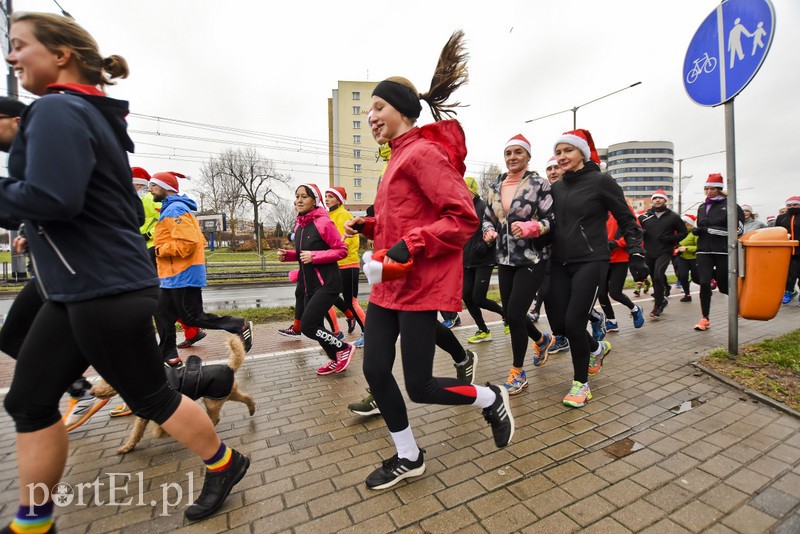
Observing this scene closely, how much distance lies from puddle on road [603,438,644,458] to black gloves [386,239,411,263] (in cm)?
188

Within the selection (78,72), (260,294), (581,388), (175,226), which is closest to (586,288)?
(581,388)

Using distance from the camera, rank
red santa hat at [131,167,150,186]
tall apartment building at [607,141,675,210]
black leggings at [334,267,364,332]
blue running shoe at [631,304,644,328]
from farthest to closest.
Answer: tall apartment building at [607,141,675,210] → blue running shoe at [631,304,644,328] → black leggings at [334,267,364,332] → red santa hat at [131,167,150,186]

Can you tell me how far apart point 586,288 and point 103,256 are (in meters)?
3.29

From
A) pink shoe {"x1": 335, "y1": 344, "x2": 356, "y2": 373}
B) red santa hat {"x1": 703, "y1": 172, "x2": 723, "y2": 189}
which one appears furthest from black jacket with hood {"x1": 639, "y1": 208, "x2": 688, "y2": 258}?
pink shoe {"x1": 335, "y1": 344, "x2": 356, "y2": 373}

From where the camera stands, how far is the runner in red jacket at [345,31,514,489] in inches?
84.7

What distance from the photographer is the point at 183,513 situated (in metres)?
2.16

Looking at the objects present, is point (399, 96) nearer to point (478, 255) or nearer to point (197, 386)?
point (197, 386)

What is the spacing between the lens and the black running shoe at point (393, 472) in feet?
7.56

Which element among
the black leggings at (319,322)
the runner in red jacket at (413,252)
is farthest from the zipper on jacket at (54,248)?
the black leggings at (319,322)

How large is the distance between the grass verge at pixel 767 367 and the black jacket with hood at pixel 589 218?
1.52m

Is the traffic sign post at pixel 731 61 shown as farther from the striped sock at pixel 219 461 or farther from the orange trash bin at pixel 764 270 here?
the striped sock at pixel 219 461

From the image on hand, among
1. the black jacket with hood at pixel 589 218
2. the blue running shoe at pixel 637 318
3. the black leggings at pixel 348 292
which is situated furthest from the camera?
the blue running shoe at pixel 637 318

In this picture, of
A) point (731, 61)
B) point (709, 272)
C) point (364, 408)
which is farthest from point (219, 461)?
point (709, 272)

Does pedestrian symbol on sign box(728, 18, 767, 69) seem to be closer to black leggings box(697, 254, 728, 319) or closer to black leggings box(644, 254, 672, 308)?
black leggings box(697, 254, 728, 319)
